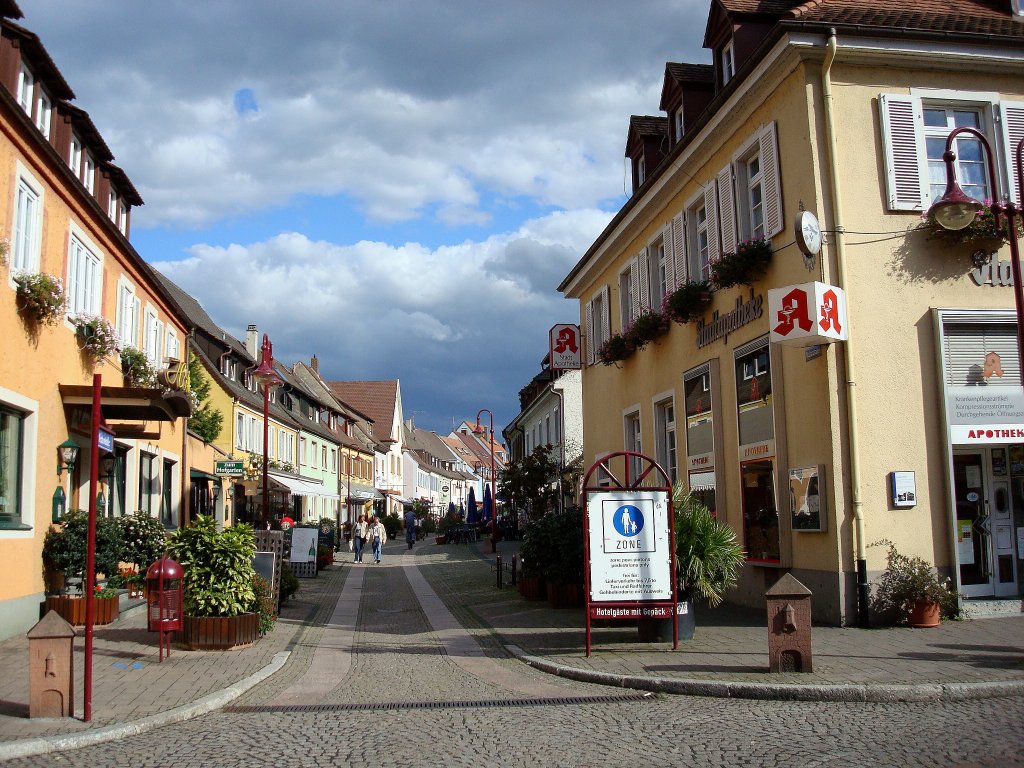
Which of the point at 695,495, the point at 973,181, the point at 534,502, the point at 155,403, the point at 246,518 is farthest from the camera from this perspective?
the point at 246,518

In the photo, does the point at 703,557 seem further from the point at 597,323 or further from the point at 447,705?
the point at 597,323

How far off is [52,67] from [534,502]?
77.5 feet

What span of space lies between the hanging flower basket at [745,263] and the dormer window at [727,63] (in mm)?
3504

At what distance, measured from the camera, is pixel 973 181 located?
13.7 metres

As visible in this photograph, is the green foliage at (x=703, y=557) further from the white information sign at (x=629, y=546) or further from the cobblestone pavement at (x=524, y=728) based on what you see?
the cobblestone pavement at (x=524, y=728)

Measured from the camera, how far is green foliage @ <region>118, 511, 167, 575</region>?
619 inches

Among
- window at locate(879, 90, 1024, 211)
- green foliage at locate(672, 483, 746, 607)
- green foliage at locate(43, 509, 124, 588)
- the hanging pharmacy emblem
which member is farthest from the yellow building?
window at locate(879, 90, 1024, 211)

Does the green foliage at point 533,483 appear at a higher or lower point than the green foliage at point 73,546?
higher

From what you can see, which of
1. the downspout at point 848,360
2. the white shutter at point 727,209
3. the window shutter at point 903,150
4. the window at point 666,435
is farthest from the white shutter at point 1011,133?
the window at point 666,435

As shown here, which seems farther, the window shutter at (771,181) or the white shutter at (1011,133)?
the window shutter at (771,181)

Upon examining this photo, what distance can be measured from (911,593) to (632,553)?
3709mm

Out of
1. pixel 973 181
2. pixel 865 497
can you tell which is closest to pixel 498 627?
pixel 865 497

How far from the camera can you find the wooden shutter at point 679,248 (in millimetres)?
18250

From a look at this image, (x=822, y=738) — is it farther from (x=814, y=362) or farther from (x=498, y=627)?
(x=498, y=627)
